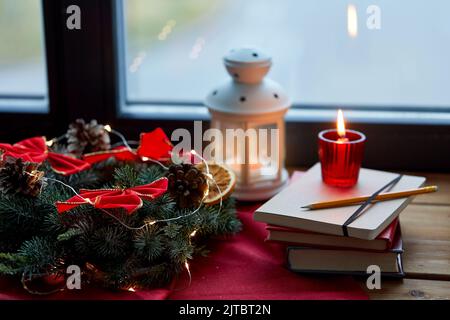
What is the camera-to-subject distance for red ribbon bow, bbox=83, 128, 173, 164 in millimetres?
1027

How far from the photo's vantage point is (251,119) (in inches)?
40.2

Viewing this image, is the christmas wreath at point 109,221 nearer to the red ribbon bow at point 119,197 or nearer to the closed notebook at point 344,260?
the red ribbon bow at point 119,197

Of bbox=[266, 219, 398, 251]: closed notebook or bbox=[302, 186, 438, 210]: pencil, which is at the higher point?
bbox=[302, 186, 438, 210]: pencil

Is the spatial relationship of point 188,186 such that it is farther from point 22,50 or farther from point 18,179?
point 22,50

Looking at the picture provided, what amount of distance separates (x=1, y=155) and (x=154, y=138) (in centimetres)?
22

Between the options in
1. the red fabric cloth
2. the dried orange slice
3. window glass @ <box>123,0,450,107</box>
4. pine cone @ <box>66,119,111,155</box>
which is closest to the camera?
the red fabric cloth

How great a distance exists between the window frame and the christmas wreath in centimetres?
23

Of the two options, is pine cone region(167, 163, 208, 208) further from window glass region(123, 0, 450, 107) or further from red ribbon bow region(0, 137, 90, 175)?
window glass region(123, 0, 450, 107)

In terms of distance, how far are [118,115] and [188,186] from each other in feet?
1.19

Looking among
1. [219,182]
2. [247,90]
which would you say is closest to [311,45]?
[247,90]

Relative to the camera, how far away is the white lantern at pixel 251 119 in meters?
1.02

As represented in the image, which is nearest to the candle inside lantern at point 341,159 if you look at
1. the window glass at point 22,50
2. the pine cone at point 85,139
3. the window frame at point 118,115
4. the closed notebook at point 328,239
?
the closed notebook at point 328,239

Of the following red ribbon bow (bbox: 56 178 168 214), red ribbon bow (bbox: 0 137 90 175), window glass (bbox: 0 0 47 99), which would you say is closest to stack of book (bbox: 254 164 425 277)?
red ribbon bow (bbox: 56 178 168 214)
